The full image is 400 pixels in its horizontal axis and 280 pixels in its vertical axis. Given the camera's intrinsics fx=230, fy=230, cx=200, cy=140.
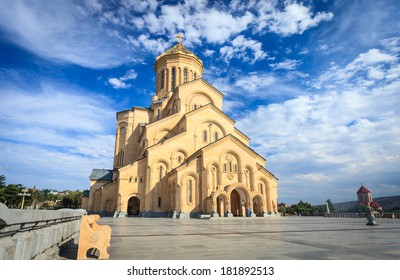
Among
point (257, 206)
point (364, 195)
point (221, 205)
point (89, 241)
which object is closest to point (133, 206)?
point (221, 205)

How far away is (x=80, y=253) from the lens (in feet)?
14.8

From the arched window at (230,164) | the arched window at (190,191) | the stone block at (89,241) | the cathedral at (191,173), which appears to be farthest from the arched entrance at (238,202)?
the stone block at (89,241)

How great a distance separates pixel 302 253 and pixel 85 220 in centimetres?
460

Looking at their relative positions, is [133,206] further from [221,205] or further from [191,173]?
[221,205]

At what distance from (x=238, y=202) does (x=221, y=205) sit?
396 centimetres

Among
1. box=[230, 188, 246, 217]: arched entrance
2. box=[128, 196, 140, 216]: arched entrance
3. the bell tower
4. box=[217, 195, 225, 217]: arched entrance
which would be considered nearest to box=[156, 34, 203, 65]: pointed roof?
the bell tower

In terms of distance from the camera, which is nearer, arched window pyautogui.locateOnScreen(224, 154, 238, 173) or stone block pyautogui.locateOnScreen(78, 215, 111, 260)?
stone block pyautogui.locateOnScreen(78, 215, 111, 260)

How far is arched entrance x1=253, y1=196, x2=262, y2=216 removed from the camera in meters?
26.3

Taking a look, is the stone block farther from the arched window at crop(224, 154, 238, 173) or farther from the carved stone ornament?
the carved stone ornament

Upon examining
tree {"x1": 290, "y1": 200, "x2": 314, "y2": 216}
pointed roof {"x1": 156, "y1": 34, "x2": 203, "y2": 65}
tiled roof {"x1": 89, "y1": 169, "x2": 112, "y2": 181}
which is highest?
pointed roof {"x1": 156, "y1": 34, "x2": 203, "y2": 65}

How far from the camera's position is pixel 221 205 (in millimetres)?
23969

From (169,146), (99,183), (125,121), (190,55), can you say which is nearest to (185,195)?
(169,146)

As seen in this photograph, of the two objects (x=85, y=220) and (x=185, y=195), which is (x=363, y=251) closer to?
(x=85, y=220)
